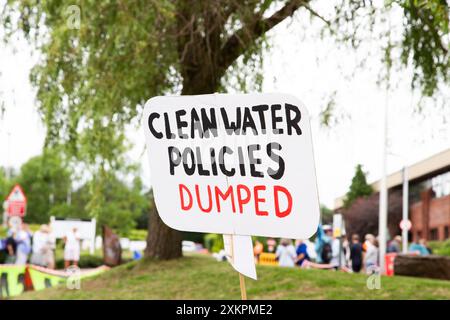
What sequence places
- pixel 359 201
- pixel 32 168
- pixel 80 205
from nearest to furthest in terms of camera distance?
pixel 359 201 < pixel 80 205 < pixel 32 168

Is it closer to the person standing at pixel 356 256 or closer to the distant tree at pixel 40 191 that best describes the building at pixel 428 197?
the distant tree at pixel 40 191

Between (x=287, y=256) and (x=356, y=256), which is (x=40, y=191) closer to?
(x=287, y=256)

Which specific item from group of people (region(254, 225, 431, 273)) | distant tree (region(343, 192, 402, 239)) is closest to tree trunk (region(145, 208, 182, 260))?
Answer: group of people (region(254, 225, 431, 273))

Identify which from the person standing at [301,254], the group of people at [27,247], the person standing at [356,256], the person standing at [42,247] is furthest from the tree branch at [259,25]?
the group of people at [27,247]

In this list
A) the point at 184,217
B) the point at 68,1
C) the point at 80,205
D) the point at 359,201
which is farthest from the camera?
the point at 80,205

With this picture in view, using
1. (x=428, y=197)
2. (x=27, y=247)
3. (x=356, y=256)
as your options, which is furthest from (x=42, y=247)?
(x=428, y=197)

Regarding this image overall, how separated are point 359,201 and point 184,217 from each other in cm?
3470

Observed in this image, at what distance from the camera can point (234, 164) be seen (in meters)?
5.62

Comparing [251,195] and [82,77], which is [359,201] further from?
[251,195]

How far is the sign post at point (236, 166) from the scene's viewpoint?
17.7 feet

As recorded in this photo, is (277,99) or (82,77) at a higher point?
(82,77)

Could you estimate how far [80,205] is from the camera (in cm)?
5231
